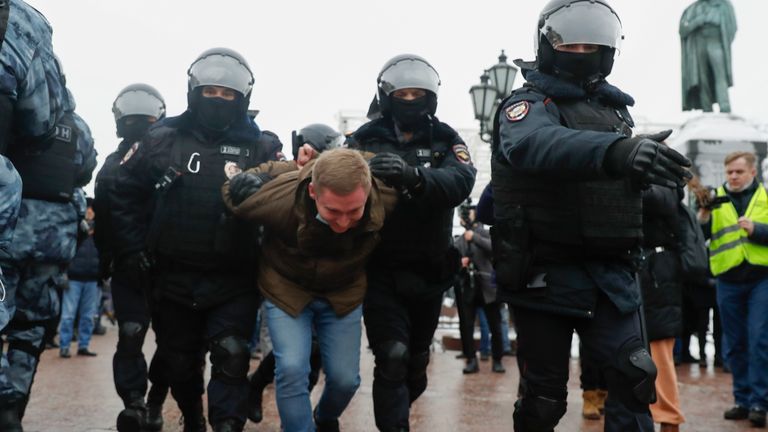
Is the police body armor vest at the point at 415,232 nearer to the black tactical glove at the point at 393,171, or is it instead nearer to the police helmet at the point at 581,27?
the black tactical glove at the point at 393,171

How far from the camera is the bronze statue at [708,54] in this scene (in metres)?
10.8

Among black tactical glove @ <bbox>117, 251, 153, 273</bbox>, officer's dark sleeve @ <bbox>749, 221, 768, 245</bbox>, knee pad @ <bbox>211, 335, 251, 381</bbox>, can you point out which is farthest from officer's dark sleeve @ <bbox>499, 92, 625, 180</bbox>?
officer's dark sleeve @ <bbox>749, 221, 768, 245</bbox>

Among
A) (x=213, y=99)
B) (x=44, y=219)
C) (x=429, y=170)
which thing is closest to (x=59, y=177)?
(x=44, y=219)

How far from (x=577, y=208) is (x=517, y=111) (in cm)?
43

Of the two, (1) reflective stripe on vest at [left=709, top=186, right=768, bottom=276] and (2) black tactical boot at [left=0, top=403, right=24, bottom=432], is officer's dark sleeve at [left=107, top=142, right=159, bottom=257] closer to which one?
(2) black tactical boot at [left=0, top=403, right=24, bottom=432]

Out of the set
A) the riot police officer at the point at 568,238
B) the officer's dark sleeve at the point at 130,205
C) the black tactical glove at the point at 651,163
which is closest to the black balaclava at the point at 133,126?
the officer's dark sleeve at the point at 130,205

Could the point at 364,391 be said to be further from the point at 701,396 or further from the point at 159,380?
the point at 701,396

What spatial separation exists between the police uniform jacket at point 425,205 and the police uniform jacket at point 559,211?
0.58 meters

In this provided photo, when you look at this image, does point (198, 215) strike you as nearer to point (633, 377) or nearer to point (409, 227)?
point (409, 227)

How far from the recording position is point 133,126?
532 centimetres

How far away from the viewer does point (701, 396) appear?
250 inches

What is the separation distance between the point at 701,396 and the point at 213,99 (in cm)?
508

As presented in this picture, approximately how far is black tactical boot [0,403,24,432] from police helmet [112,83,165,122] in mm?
2621

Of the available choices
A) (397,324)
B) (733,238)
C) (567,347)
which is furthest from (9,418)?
(733,238)
